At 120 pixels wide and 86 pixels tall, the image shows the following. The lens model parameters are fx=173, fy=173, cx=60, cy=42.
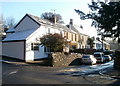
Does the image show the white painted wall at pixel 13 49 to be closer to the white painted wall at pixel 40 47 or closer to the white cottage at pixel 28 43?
the white cottage at pixel 28 43

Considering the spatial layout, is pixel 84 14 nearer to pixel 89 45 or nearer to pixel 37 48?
pixel 37 48

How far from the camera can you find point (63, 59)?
87.9 ft

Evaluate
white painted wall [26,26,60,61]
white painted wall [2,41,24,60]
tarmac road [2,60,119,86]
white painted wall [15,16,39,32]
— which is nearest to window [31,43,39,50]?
white painted wall [26,26,60,61]

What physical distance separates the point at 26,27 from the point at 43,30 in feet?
14.6

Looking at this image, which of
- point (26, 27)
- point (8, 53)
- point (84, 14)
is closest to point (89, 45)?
point (26, 27)

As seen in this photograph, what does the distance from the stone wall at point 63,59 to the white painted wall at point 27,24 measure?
868 cm

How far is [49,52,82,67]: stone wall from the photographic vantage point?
966 inches

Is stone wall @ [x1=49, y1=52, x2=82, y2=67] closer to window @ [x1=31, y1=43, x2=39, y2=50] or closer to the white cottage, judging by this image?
Result: the white cottage

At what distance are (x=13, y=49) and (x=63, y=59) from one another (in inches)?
350

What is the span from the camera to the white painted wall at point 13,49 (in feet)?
90.4

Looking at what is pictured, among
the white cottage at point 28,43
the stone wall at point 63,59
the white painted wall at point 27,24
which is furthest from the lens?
the white painted wall at point 27,24

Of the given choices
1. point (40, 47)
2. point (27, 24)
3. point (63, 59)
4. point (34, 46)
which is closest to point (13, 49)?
point (34, 46)

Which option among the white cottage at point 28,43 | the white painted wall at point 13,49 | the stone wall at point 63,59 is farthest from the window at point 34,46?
the stone wall at point 63,59

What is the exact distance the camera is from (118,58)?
2052 centimetres
